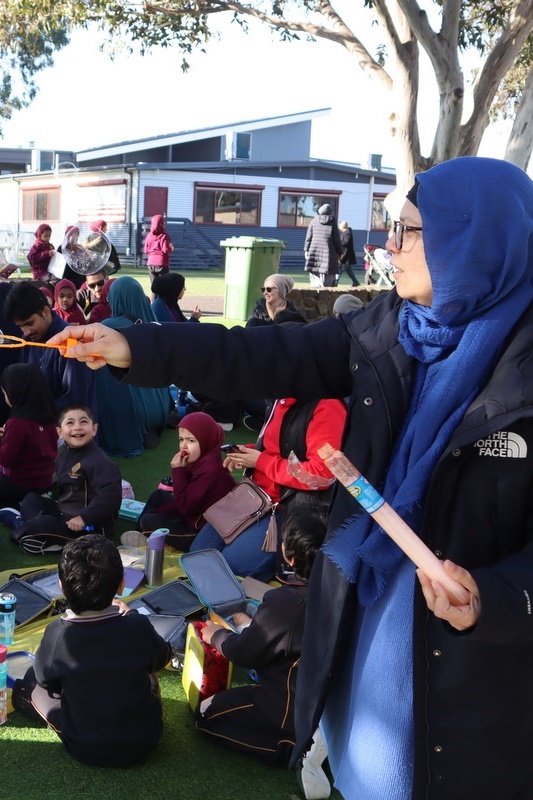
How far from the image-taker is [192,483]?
219 inches

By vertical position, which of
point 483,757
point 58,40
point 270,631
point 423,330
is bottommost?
point 270,631

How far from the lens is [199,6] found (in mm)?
12242

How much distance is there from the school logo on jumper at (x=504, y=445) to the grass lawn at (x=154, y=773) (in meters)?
2.16

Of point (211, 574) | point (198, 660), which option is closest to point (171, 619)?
point (211, 574)

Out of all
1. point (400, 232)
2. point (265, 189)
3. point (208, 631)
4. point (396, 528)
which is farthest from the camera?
point (265, 189)

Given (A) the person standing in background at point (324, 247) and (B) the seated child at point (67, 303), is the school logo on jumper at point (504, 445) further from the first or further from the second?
(A) the person standing in background at point (324, 247)

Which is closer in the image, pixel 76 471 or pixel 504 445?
pixel 504 445

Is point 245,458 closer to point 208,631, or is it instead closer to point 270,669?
point 208,631

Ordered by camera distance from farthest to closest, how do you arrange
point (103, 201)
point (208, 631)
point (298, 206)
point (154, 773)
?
point (298, 206)
point (103, 201)
point (208, 631)
point (154, 773)

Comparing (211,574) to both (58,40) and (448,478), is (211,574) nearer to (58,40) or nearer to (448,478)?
(448,478)

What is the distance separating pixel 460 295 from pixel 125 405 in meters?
6.13

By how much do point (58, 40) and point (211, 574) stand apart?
143ft

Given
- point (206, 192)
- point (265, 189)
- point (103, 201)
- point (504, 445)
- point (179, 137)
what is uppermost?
point (179, 137)

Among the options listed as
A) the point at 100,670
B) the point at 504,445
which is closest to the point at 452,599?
the point at 504,445
